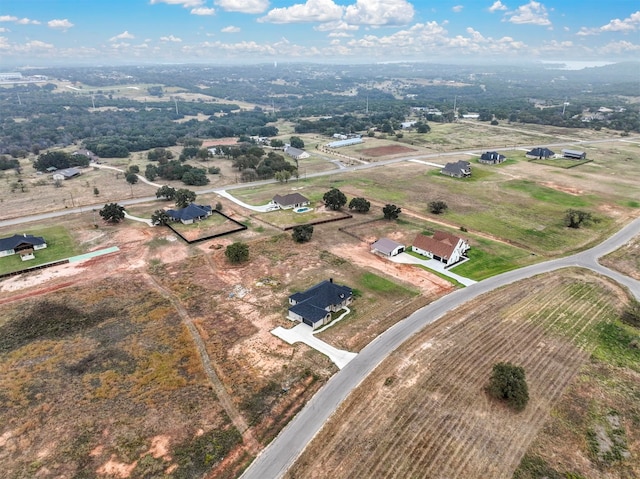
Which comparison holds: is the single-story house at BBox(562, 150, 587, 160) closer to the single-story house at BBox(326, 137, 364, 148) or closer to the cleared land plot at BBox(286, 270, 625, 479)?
the single-story house at BBox(326, 137, 364, 148)

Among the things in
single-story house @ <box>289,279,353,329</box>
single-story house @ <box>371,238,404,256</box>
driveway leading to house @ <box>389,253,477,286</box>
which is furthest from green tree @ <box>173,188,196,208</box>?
driveway leading to house @ <box>389,253,477,286</box>

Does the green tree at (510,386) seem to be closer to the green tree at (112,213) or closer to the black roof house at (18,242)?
the green tree at (112,213)

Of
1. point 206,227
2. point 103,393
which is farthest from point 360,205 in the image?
point 103,393

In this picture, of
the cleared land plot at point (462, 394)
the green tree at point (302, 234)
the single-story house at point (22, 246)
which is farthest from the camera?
the green tree at point (302, 234)

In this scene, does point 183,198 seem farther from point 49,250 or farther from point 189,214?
point 49,250

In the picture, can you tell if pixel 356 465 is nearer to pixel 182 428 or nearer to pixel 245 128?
pixel 182 428

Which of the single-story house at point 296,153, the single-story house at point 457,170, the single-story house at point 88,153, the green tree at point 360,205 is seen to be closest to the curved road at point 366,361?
the green tree at point 360,205

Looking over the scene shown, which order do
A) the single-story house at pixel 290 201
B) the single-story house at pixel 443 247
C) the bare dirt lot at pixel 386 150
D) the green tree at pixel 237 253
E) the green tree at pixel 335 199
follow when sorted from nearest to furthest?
the single-story house at pixel 443 247 → the green tree at pixel 237 253 → the green tree at pixel 335 199 → the single-story house at pixel 290 201 → the bare dirt lot at pixel 386 150
